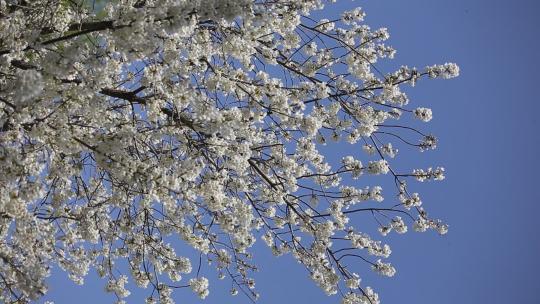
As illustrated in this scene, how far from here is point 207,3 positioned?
4875mm

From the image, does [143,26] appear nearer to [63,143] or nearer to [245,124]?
[63,143]

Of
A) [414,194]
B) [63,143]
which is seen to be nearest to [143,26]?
[63,143]

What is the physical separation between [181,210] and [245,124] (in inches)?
76.3

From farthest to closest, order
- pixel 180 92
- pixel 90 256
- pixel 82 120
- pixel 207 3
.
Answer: pixel 90 256 → pixel 82 120 → pixel 180 92 → pixel 207 3

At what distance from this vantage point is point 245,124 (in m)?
6.68

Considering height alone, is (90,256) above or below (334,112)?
below

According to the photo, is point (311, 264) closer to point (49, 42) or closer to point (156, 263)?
point (156, 263)

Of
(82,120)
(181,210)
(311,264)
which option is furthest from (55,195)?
(311,264)

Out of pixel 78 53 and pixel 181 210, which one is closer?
pixel 78 53

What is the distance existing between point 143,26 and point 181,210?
3.50 metres

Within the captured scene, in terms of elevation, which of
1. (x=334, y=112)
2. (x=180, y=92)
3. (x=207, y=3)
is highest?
(x=334, y=112)

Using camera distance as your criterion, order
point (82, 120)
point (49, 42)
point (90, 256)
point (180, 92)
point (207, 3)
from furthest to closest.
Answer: point (90, 256) → point (82, 120) → point (180, 92) → point (49, 42) → point (207, 3)

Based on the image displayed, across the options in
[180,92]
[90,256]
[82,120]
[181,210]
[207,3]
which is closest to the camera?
[207,3]

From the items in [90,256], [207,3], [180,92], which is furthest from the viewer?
[90,256]
